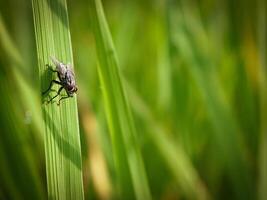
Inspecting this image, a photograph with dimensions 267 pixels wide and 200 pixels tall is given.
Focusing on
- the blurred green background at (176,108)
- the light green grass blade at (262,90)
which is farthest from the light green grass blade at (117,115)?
the light green grass blade at (262,90)

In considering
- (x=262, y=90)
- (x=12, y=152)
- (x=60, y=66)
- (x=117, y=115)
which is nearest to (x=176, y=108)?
(x=262, y=90)

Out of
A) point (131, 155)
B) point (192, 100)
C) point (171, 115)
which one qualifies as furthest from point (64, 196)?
point (192, 100)

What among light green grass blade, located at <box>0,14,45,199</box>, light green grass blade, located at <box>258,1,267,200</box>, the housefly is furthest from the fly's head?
light green grass blade, located at <box>258,1,267,200</box>

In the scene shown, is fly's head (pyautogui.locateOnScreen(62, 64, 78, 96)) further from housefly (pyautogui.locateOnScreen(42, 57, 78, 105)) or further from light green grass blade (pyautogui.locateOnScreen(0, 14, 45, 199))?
light green grass blade (pyautogui.locateOnScreen(0, 14, 45, 199))

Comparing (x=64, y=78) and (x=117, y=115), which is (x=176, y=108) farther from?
(x=64, y=78)

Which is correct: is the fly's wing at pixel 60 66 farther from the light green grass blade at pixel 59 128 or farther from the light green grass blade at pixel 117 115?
the light green grass blade at pixel 117 115
